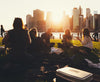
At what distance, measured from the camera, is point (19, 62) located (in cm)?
430

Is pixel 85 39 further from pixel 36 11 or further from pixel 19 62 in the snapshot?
pixel 36 11

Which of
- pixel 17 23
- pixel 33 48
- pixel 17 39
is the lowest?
pixel 33 48

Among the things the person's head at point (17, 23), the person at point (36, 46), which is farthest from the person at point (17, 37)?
the person at point (36, 46)

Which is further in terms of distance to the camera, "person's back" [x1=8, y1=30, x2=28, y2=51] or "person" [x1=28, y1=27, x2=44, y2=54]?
"person" [x1=28, y1=27, x2=44, y2=54]

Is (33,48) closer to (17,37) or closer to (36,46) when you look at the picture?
(36,46)

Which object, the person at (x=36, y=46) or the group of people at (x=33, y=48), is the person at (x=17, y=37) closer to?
the group of people at (x=33, y=48)

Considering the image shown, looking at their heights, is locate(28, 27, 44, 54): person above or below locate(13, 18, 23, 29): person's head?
below

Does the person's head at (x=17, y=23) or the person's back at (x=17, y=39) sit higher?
the person's head at (x=17, y=23)

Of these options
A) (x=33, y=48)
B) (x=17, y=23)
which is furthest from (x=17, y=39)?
(x=33, y=48)

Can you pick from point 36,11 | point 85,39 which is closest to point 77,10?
point 36,11

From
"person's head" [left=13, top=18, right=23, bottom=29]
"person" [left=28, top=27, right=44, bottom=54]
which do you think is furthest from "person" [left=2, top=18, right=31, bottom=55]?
"person" [left=28, top=27, right=44, bottom=54]

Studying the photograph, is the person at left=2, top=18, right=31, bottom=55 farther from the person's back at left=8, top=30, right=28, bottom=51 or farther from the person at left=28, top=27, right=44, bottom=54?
the person at left=28, top=27, right=44, bottom=54

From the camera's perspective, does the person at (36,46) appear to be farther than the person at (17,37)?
Yes

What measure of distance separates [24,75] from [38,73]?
38 cm
